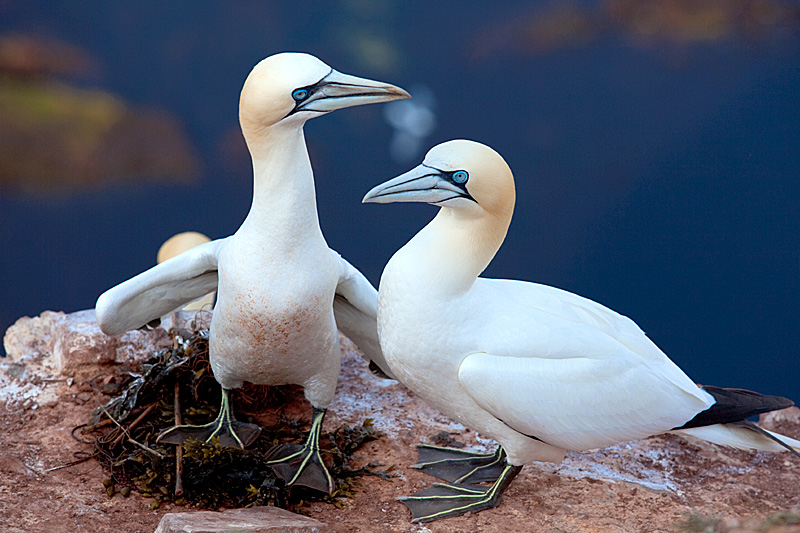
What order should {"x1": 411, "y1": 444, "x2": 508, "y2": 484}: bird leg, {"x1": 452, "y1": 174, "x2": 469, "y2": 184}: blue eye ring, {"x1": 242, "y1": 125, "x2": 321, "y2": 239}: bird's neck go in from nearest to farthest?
{"x1": 452, "y1": 174, "x2": 469, "y2": 184}: blue eye ring, {"x1": 242, "y1": 125, "x2": 321, "y2": 239}: bird's neck, {"x1": 411, "y1": 444, "x2": 508, "y2": 484}: bird leg

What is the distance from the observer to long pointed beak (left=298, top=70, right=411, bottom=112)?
2734mm

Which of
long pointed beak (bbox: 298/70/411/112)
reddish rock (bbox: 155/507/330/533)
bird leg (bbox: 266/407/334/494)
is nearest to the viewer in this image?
reddish rock (bbox: 155/507/330/533)

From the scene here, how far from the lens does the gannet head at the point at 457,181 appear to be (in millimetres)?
2631

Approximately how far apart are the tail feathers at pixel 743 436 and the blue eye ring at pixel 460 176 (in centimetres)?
131

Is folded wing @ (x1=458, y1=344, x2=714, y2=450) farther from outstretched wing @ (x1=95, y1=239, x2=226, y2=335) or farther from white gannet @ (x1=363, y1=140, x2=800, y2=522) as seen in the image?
outstretched wing @ (x1=95, y1=239, x2=226, y2=335)

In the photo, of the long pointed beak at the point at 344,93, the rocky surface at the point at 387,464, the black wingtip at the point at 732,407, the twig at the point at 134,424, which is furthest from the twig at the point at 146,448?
the black wingtip at the point at 732,407

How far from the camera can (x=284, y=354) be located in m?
3.07

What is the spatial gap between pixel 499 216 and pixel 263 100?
916 millimetres

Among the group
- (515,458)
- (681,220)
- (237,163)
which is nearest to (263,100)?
(515,458)

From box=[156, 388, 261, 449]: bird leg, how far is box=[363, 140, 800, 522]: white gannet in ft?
2.63

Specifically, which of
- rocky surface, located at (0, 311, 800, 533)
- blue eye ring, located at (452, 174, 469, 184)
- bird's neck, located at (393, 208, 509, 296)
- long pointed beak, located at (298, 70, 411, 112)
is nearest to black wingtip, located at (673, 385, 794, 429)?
rocky surface, located at (0, 311, 800, 533)

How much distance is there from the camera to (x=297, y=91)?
271 centimetres

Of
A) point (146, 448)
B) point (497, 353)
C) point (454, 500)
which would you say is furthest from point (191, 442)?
point (497, 353)

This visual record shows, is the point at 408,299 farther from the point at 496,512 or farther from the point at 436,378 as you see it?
the point at 496,512
